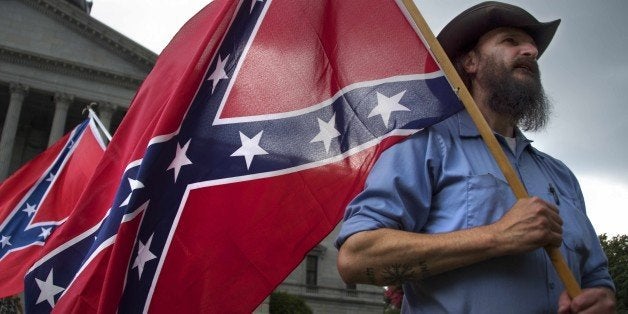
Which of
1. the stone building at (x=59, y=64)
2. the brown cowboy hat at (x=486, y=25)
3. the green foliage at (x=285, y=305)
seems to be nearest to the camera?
the brown cowboy hat at (x=486, y=25)

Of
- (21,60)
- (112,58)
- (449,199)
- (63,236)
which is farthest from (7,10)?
(449,199)

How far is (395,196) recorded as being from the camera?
211 centimetres

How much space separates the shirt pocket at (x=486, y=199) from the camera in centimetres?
209

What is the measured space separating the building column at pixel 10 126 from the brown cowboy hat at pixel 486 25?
105ft

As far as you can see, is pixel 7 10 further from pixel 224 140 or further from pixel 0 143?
pixel 224 140

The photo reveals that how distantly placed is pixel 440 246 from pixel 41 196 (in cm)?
656

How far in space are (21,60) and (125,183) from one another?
107ft

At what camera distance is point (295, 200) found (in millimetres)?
2787

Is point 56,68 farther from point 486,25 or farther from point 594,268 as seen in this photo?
point 594,268

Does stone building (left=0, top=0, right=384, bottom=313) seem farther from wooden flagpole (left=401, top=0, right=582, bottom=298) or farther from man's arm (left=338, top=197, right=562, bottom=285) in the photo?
man's arm (left=338, top=197, right=562, bottom=285)

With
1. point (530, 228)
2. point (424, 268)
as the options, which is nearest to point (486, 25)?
point (530, 228)

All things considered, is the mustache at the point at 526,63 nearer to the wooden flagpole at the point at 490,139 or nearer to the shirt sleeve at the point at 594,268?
the wooden flagpole at the point at 490,139

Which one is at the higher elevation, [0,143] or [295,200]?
[0,143]

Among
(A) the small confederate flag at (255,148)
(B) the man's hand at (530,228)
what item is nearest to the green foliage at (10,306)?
(A) the small confederate flag at (255,148)
